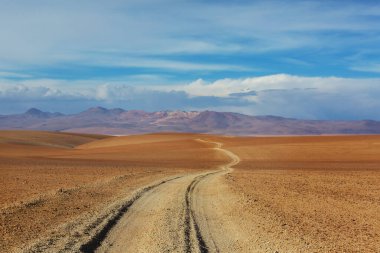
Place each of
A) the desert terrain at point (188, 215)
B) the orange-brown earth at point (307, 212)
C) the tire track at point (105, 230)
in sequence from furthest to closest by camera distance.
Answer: the orange-brown earth at point (307, 212) < the desert terrain at point (188, 215) < the tire track at point (105, 230)

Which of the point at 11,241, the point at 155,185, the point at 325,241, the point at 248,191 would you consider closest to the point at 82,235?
the point at 11,241

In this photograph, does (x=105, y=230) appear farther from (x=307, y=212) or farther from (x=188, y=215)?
(x=307, y=212)

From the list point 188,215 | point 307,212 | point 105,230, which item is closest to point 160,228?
point 105,230

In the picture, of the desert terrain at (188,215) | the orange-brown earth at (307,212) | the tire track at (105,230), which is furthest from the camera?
the orange-brown earth at (307,212)

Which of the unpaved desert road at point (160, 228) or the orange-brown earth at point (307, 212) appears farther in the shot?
the orange-brown earth at point (307, 212)

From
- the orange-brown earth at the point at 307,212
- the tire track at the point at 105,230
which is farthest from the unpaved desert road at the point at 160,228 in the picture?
the orange-brown earth at the point at 307,212

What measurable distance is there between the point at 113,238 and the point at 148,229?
4.97 ft

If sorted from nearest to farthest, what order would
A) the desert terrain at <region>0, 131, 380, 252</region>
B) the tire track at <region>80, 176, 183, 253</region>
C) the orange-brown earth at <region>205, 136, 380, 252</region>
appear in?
the tire track at <region>80, 176, 183, 253</region>
the desert terrain at <region>0, 131, 380, 252</region>
the orange-brown earth at <region>205, 136, 380, 252</region>

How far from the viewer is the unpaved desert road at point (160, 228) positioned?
12.1 meters

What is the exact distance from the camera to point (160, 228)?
47.5 feet

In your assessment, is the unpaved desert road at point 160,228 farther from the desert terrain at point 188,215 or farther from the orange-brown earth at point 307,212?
the orange-brown earth at point 307,212

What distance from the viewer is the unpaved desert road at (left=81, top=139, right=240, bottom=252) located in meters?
12.1

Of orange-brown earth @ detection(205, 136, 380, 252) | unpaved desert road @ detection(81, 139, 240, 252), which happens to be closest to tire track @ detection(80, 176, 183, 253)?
unpaved desert road @ detection(81, 139, 240, 252)

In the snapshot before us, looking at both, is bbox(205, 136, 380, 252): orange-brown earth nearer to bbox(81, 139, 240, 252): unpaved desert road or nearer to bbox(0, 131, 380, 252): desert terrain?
bbox(0, 131, 380, 252): desert terrain
